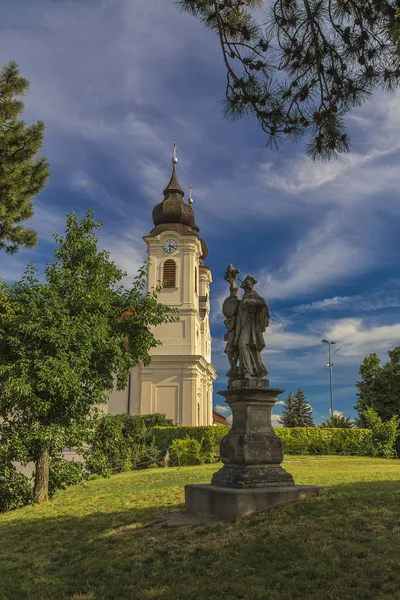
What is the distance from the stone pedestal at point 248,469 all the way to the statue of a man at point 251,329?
1.28 ft

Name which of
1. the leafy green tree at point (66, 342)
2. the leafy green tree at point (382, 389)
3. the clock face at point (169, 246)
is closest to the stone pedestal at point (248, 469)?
the leafy green tree at point (66, 342)

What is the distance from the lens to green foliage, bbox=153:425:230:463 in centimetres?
2608

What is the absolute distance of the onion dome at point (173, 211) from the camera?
4325 centimetres

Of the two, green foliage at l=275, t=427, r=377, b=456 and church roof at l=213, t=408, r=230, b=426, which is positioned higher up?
church roof at l=213, t=408, r=230, b=426

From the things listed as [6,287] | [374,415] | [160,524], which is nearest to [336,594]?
[160,524]

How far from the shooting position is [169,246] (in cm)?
4216

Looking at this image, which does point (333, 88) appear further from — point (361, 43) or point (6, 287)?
point (6, 287)

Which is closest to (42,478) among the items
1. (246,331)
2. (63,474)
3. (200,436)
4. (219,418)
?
(63,474)

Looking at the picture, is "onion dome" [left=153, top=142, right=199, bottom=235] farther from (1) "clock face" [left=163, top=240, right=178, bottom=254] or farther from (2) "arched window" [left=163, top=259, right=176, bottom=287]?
(2) "arched window" [left=163, top=259, right=176, bottom=287]

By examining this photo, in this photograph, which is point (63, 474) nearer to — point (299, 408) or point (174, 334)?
point (174, 334)

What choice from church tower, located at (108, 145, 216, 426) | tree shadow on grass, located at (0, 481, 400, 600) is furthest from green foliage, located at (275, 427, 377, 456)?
tree shadow on grass, located at (0, 481, 400, 600)

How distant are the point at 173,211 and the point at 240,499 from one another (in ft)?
119

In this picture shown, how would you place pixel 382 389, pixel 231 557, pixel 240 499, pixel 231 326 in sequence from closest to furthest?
pixel 231 557 → pixel 240 499 → pixel 231 326 → pixel 382 389

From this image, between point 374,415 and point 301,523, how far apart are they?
23218 mm
